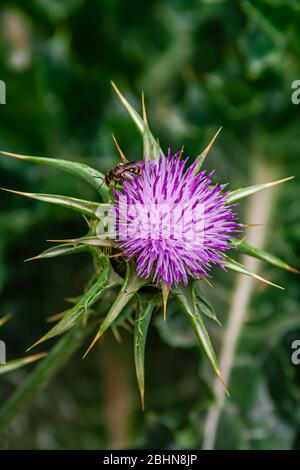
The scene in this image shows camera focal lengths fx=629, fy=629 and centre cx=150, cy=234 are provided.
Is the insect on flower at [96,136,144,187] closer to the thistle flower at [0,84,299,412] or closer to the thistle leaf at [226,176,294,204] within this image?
the thistle flower at [0,84,299,412]

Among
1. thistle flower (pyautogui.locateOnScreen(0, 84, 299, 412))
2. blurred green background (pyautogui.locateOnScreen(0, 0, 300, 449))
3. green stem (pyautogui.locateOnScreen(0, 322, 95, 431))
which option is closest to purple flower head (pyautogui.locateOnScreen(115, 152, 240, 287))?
thistle flower (pyautogui.locateOnScreen(0, 84, 299, 412))

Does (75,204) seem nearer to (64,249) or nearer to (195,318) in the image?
(64,249)

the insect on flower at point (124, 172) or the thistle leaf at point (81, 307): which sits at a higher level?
the insect on flower at point (124, 172)

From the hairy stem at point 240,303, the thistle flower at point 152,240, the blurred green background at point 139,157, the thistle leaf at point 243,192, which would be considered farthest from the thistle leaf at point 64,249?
the hairy stem at point 240,303

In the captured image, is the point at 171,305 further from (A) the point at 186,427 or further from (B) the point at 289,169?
(B) the point at 289,169

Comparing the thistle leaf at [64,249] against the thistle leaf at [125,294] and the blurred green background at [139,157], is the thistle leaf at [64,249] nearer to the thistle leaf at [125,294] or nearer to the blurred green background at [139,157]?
the thistle leaf at [125,294]

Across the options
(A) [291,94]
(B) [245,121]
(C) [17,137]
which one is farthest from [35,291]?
(A) [291,94]
